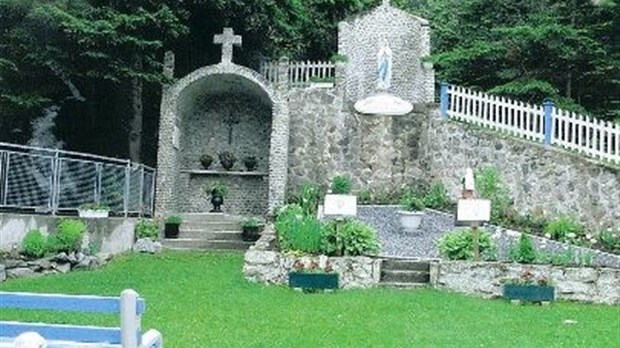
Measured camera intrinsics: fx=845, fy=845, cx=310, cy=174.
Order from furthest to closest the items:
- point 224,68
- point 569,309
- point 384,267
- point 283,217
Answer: point 224,68
point 283,217
point 384,267
point 569,309

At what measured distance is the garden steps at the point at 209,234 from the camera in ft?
55.1

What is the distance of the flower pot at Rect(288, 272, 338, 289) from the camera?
1153 centimetres

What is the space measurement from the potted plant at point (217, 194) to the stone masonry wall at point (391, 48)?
3.94 metres

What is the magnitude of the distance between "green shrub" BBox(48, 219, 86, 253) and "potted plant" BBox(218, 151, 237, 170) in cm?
728

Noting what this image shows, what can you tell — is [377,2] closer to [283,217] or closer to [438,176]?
[438,176]

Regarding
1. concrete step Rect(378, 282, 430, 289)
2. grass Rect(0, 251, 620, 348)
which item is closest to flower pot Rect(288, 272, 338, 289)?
grass Rect(0, 251, 620, 348)

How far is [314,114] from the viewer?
20266 mm

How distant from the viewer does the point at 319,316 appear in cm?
941

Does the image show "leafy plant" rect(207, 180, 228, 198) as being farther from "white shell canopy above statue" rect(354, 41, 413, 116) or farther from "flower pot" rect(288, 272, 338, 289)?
"flower pot" rect(288, 272, 338, 289)

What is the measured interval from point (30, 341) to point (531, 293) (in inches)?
323

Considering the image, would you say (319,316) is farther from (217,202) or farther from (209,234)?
(217,202)

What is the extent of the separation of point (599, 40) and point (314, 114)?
22.8 feet

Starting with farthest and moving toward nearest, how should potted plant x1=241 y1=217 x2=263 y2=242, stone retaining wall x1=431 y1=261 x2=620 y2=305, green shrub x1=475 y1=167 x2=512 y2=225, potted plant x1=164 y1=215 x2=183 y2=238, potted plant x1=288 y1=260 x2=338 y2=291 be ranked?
potted plant x1=164 y1=215 x2=183 y2=238 → potted plant x1=241 y1=217 x2=263 y2=242 → green shrub x1=475 y1=167 x2=512 y2=225 → potted plant x1=288 y1=260 x2=338 y2=291 → stone retaining wall x1=431 y1=261 x2=620 y2=305

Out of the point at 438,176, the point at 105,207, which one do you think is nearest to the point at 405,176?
the point at 438,176
